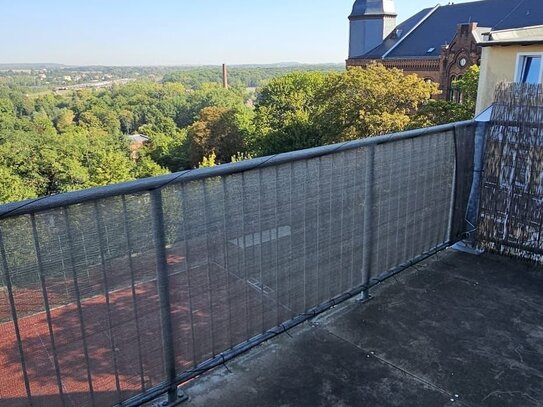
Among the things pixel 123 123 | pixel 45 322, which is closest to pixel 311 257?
pixel 45 322

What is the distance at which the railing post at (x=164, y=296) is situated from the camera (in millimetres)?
1981

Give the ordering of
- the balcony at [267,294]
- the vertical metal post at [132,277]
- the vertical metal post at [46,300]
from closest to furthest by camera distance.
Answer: the vertical metal post at [46,300], the balcony at [267,294], the vertical metal post at [132,277]

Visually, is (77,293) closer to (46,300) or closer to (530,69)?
(46,300)

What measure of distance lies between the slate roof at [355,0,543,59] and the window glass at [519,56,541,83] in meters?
27.7

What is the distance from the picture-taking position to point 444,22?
131 feet

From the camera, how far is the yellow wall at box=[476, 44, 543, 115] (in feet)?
31.7

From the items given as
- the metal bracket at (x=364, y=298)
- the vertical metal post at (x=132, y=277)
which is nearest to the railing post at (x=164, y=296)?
the vertical metal post at (x=132, y=277)

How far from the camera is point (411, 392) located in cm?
241

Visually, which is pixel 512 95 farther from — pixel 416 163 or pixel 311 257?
pixel 311 257

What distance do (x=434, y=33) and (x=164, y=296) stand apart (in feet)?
144

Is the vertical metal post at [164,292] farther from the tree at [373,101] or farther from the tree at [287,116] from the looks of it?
the tree at [287,116]

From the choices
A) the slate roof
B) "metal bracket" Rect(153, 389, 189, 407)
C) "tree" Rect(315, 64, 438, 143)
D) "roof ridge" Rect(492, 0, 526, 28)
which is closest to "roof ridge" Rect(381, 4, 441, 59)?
the slate roof

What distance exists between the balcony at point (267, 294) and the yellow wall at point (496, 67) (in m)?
7.23

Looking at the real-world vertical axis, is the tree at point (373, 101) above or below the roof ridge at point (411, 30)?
below
